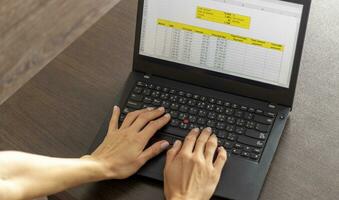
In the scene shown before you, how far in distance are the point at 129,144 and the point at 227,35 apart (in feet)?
1.00

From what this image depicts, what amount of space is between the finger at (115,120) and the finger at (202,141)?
18 centimetres

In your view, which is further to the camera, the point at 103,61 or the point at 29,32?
the point at 29,32

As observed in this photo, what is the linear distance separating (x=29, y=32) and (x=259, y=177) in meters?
1.67

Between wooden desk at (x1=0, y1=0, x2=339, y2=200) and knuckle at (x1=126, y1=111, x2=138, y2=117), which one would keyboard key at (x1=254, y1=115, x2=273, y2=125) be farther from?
knuckle at (x1=126, y1=111, x2=138, y2=117)

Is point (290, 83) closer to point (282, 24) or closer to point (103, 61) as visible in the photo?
point (282, 24)

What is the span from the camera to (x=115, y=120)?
1310 mm

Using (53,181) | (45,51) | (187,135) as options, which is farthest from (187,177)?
(45,51)

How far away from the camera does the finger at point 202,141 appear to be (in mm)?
1237

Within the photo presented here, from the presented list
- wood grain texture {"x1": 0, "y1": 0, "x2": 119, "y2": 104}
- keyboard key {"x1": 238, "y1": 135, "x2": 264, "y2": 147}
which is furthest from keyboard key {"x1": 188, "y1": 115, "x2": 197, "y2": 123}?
wood grain texture {"x1": 0, "y1": 0, "x2": 119, "y2": 104}

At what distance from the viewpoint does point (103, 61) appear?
58.3 inches

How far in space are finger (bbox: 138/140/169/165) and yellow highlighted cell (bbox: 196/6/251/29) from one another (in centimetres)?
28

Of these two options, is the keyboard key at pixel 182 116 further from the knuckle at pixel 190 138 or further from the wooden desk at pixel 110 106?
the wooden desk at pixel 110 106

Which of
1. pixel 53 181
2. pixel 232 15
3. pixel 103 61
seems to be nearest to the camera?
pixel 53 181

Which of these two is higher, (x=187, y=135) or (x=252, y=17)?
→ (x=252, y=17)
